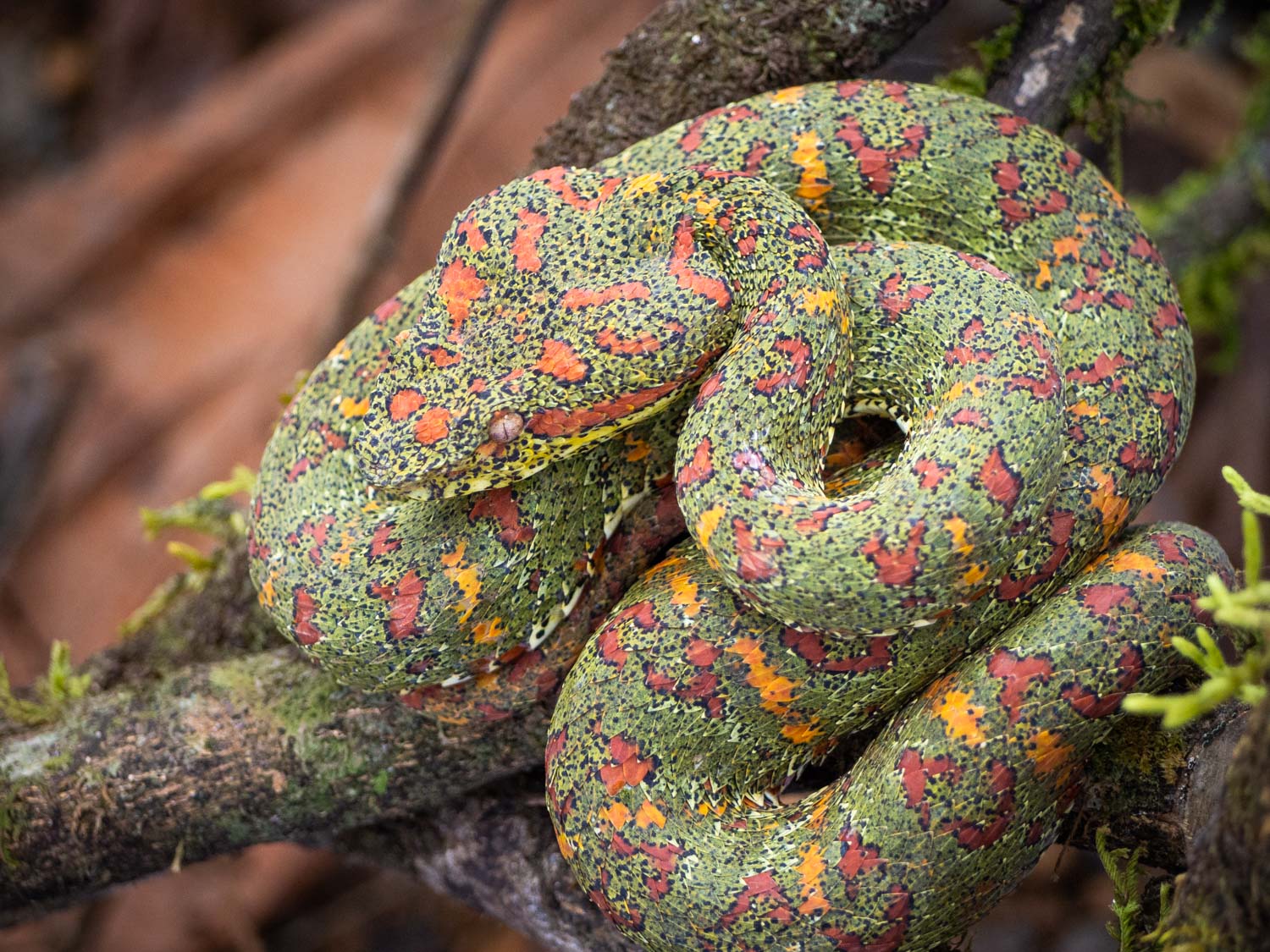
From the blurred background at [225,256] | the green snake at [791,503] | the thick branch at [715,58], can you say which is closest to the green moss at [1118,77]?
the thick branch at [715,58]

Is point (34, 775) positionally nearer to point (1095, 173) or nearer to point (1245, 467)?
point (1095, 173)

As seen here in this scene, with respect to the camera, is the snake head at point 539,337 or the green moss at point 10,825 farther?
the green moss at point 10,825

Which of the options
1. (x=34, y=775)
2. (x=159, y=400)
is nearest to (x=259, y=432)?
(x=159, y=400)

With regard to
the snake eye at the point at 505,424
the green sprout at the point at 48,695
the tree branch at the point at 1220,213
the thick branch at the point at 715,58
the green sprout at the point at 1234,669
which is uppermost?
the thick branch at the point at 715,58

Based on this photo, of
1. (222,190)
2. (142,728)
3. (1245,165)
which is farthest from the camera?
(222,190)

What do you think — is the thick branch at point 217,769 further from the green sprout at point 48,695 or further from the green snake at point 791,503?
the green snake at point 791,503

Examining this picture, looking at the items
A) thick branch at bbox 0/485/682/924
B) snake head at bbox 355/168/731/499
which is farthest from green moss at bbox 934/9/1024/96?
thick branch at bbox 0/485/682/924

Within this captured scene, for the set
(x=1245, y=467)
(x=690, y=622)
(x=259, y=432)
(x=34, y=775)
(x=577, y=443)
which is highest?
(x=577, y=443)
